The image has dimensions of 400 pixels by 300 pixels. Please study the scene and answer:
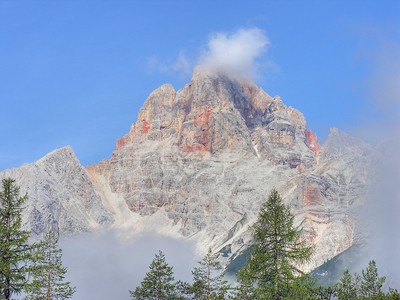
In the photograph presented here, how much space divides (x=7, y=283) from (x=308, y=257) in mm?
29999

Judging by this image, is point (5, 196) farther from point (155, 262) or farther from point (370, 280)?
point (370, 280)

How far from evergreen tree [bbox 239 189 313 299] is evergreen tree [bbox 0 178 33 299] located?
22.7 metres

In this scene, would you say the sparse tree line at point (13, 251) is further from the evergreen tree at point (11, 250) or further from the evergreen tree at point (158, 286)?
the evergreen tree at point (158, 286)

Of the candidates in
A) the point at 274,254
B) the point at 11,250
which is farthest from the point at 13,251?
the point at 274,254

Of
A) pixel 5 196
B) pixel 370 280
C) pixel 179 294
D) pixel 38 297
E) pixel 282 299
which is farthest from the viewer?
pixel 370 280

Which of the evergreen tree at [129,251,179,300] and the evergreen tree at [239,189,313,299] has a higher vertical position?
the evergreen tree at [129,251,179,300]

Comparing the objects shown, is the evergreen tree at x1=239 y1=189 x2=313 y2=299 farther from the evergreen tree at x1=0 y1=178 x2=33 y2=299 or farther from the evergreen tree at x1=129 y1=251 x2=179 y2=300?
the evergreen tree at x1=129 y1=251 x2=179 y2=300

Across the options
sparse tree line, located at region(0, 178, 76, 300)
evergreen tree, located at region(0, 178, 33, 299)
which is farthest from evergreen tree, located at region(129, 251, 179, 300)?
evergreen tree, located at region(0, 178, 33, 299)

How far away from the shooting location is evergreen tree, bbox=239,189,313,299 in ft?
190

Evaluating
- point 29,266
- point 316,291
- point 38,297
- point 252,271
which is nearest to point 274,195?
point 252,271

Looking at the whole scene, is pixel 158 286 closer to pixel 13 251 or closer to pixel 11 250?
pixel 13 251

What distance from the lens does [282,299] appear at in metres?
56.6

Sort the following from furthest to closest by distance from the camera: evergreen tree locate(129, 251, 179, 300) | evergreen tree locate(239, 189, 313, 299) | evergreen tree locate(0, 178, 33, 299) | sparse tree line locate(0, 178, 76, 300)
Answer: evergreen tree locate(129, 251, 179, 300) → evergreen tree locate(239, 189, 313, 299) → sparse tree line locate(0, 178, 76, 300) → evergreen tree locate(0, 178, 33, 299)

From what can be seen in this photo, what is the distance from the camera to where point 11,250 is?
58156 mm
